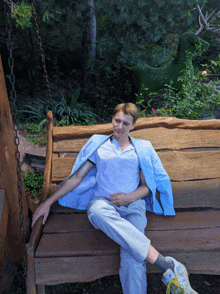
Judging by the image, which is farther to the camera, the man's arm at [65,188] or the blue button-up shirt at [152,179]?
the blue button-up shirt at [152,179]

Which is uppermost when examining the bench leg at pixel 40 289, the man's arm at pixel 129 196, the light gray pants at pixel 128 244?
the man's arm at pixel 129 196

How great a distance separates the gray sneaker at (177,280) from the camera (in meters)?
1.68

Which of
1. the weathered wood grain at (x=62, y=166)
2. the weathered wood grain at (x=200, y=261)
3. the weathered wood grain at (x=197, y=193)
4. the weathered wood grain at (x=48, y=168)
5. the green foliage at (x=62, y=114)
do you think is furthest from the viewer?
the green foliage at (x=62, y=114)

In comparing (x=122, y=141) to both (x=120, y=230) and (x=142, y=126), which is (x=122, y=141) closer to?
(x=142, y=126)

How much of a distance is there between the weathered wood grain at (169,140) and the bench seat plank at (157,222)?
744 mm

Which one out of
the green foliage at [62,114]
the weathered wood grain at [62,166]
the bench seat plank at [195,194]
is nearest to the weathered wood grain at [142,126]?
the weathered wood grain at [62,166]

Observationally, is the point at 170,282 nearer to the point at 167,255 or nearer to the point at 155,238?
the point at 167,255

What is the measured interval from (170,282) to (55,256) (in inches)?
32.9

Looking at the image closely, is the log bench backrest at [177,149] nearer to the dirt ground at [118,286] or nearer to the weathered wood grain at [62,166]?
the weathered wood grain at [62,166]

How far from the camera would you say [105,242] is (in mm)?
1977

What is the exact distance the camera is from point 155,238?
2062 millimetres

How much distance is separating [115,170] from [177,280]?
3.09 ft

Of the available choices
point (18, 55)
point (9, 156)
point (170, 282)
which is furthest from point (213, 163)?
point (18, 55)

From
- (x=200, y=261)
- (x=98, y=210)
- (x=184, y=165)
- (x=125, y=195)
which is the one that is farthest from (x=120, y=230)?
(x=184, y=165)
